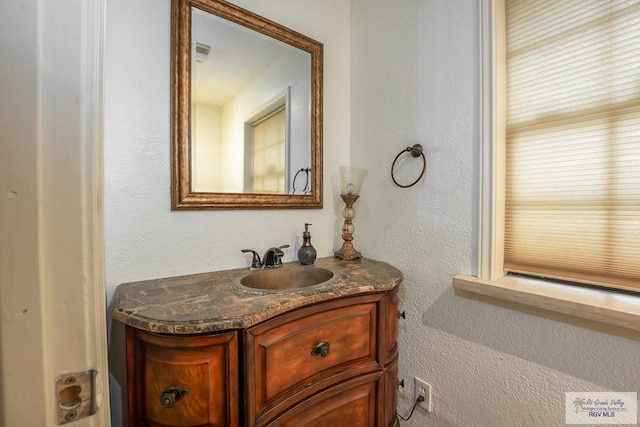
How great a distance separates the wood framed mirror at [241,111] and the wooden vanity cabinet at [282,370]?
605mm

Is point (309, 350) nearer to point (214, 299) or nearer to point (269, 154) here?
point (214, 299)

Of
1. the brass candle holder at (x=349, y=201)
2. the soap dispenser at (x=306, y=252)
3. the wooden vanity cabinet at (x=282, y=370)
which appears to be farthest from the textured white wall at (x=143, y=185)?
the brass candle holder at (x=349, y=201)

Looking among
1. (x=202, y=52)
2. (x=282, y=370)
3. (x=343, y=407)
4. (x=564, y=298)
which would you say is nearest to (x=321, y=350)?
(x=282, y=370)

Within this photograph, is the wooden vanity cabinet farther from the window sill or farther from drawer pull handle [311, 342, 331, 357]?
the window sill

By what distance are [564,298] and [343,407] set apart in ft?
2.59

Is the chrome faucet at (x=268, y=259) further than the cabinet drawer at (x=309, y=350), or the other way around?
the chrome faucet at (x=268, y=259)

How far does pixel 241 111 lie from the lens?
1.31 metres

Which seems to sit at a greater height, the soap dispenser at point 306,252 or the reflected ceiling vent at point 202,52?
the reflected ceiling vent at point 202,52

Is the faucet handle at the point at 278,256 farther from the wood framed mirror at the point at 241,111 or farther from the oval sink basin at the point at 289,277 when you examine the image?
the wood framed mirror at the point at 241,111

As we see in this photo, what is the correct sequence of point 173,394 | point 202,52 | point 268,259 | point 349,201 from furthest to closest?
point 349,201 < point 268,259 < point 202,52 < point 173,394

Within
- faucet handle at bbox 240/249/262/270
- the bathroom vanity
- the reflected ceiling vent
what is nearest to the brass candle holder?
the bathroom vanity

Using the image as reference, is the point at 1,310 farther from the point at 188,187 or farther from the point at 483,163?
the point at 483,163

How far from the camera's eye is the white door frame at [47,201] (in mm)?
285

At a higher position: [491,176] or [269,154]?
[269,154]
